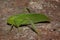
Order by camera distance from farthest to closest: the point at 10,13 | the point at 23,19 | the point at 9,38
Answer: the point at 10,13 → the point at 23,19 → the point at 9,38

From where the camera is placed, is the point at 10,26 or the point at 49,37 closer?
the point at 49,37

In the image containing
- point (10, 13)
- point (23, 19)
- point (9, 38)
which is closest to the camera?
point (9, 38)

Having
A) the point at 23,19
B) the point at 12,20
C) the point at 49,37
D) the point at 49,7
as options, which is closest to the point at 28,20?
the point at 23,19

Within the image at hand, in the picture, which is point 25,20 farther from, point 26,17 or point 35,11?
point 35,11

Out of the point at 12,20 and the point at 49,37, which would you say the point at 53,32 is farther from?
the point at 12,20

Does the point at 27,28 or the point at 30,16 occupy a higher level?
the point at 30,16

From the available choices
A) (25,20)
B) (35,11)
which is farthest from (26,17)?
(35,11)

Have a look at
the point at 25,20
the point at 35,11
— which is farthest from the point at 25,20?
the point at 35,11

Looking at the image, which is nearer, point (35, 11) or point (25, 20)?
point (25, 20)
